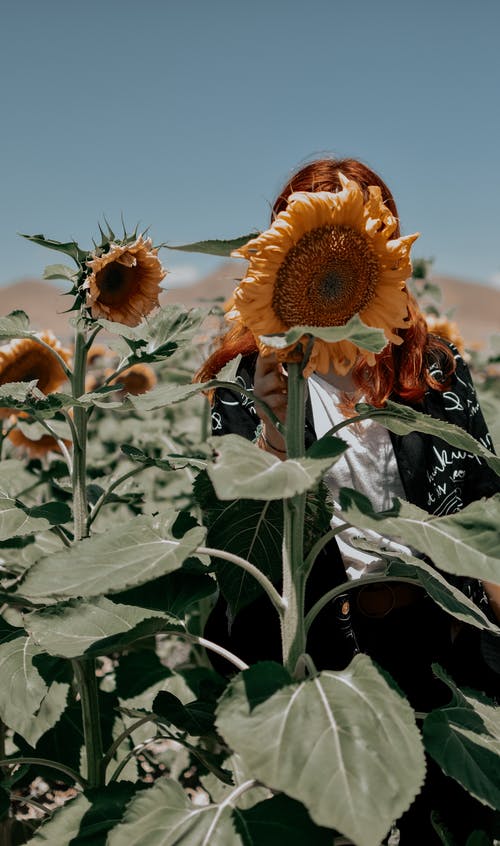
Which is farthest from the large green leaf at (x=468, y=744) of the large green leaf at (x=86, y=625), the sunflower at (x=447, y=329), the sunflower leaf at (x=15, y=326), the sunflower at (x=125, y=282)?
the sunflower at (x=447, y=329)

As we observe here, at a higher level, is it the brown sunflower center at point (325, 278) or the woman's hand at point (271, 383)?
the brown sunflower center at point (325, 278)

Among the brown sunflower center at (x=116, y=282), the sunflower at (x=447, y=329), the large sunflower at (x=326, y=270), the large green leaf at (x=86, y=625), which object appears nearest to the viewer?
the large sunflower at (x=326, y=270)

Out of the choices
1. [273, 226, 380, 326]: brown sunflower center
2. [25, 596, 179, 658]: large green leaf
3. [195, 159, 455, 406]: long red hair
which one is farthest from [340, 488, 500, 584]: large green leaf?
[195, 159, 455, 406]: long red hair

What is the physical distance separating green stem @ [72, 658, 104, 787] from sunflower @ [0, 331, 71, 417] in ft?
3.63

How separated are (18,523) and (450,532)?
0.80 m

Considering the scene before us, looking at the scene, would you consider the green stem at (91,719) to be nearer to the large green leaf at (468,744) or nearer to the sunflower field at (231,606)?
the sunflower field at (231,606)

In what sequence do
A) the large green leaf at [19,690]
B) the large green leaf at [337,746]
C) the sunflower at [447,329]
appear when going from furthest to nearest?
the sunflower at [447,329] → the large green leaf at [19,690] → the large green leaf at [337,746]

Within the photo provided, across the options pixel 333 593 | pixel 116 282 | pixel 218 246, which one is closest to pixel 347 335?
pixel 218 246

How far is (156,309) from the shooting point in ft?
5.46

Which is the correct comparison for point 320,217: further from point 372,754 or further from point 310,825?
point 310,825

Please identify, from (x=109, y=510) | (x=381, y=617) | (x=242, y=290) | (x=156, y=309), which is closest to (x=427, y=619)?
(x=381, y=617)

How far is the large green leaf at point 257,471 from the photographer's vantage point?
869 millimetres

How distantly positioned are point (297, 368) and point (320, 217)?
0.21 metres

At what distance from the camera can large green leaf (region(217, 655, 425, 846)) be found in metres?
0.86
